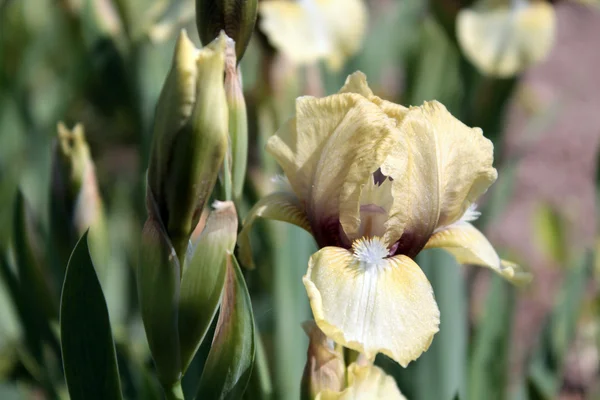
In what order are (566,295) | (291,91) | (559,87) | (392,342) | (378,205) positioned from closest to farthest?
1. (392,342)
2. (378,205)
3. (566,295)
4. (291,91)
5. (559,87)

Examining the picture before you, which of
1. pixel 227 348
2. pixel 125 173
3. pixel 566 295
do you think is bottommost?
pixel 125 173

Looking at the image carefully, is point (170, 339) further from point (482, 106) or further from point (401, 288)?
point (482, 106)

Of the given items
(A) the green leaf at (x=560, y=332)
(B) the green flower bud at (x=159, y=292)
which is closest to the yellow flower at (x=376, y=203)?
(B) the green flower bud at (x=159, y=292)

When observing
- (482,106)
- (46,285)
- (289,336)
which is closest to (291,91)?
(482,106)

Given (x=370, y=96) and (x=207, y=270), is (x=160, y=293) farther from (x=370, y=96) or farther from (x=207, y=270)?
(x=370, y=96)

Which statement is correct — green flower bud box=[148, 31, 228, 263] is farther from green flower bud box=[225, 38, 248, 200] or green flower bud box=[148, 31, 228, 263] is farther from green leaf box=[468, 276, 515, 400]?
green leaf box=[468, 276, 515, 400]

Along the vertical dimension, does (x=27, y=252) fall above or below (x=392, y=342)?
below
